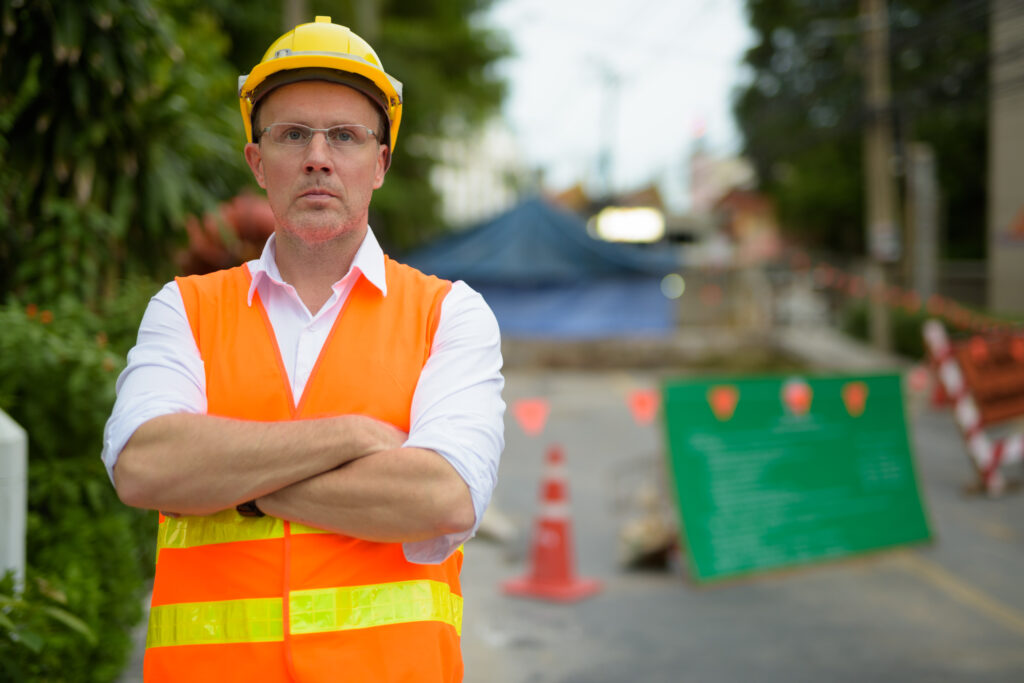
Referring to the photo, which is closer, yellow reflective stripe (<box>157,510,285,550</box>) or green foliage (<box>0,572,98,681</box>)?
yellow reflective stripe (<box>157,510,285,550</box>)

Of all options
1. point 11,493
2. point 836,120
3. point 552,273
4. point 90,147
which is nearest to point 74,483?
point 11,493

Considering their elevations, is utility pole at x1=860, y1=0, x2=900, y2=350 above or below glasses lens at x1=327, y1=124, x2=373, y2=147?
above

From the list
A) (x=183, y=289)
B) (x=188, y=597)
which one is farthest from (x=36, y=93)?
(x=188, y=597)

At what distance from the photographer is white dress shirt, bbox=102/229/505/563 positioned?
1982 mm

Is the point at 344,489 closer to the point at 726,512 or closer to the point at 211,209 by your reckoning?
the point at 211,209

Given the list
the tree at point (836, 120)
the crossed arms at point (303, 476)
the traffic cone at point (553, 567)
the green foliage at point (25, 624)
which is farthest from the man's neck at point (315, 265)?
the tree at point (836, 120)

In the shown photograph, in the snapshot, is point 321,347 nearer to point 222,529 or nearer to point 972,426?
point 222,529

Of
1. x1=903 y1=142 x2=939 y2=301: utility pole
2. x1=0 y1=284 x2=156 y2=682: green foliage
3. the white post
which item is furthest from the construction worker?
x1=903 y1=142 x2=939 y2=301: utility pole

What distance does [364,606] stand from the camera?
6.31ft

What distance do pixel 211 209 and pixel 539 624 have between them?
325cm

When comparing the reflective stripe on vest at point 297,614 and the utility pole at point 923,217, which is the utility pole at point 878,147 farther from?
the reflective stripe on vest at point 297,614

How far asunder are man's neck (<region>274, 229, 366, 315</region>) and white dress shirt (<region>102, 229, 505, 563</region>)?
0.09 ft

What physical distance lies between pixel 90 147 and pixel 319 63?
11.2 ft

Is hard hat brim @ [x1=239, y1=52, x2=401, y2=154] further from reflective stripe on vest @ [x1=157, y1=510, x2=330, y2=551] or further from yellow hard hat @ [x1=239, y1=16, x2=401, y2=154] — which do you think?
reflective stripe on vest @ [x1=157, y1=510, x2=330, y2=551]
